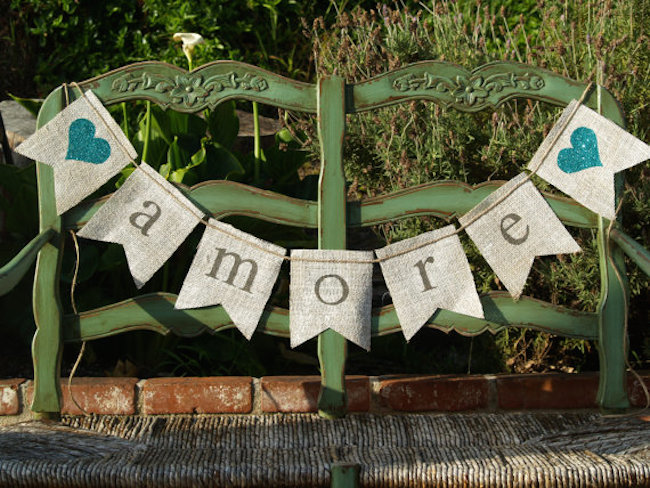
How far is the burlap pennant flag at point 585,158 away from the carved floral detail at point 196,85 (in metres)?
0.68

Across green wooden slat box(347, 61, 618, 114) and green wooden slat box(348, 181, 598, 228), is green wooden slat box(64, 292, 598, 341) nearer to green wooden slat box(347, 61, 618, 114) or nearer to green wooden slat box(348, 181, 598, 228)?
green wooden slat box(348, 181, 598, 228)

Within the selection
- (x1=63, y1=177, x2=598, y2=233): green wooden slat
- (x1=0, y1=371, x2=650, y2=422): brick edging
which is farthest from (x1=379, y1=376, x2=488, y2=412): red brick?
(x1=63, y1=177, x2=598, y2=233): green wooden slat

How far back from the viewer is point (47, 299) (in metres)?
2.08

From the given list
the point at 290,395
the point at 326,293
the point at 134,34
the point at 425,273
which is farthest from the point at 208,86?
the point at 134,34

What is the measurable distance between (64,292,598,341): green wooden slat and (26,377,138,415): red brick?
15 centimetres

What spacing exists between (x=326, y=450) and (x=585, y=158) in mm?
903

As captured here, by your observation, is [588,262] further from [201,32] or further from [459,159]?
[201,32]

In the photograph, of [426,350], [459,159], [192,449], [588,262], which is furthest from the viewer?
[426,350]

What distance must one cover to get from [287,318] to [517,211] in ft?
1.94

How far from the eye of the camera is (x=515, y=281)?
81.7 inches

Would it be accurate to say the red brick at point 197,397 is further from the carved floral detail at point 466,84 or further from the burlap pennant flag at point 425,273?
the carved floral detail at point 466,84

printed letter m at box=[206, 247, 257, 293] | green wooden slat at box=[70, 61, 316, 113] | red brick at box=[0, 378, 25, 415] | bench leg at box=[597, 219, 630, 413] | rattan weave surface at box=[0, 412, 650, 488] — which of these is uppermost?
green wooden slat at box=[70, 61, 316, 113]

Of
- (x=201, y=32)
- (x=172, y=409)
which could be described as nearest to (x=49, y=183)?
(x=172, y=409)

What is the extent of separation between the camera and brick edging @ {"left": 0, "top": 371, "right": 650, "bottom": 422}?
2.19 metres
